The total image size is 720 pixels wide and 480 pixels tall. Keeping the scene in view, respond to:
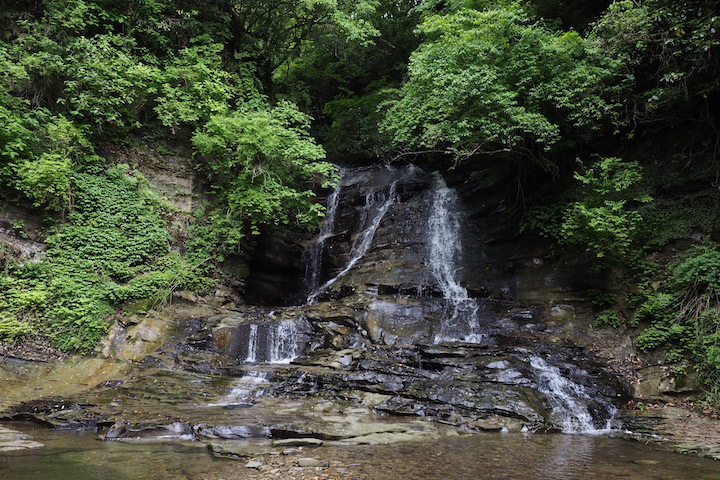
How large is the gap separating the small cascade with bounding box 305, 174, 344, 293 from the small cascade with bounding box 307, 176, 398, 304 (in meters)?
0.57

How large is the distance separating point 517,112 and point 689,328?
18.8ft

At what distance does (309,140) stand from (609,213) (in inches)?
334

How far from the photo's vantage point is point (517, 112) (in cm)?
1013

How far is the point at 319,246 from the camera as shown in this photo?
15.7 metres

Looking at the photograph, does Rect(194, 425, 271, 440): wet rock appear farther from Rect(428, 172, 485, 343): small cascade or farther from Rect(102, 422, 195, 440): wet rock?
Rect(428, 172, 485, 343): small cascade

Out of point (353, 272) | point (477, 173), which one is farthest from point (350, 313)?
point (477, 173)

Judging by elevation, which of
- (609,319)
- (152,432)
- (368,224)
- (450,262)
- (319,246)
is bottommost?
(152,432)

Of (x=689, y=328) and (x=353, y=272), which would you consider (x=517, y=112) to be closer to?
(x=689, y=328)

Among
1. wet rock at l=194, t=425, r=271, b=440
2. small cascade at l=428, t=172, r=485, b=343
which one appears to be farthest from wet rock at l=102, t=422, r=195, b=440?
small cascade at l=428, t=172, r=485, b=343

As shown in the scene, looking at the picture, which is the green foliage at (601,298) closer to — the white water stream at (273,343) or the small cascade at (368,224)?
the small cascade at (368,224)

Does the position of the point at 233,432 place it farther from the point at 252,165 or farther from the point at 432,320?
the point at 252,165

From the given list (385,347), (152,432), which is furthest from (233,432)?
(385,347)

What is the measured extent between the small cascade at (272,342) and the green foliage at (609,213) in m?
6.98

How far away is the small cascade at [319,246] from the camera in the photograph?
14969 mm
